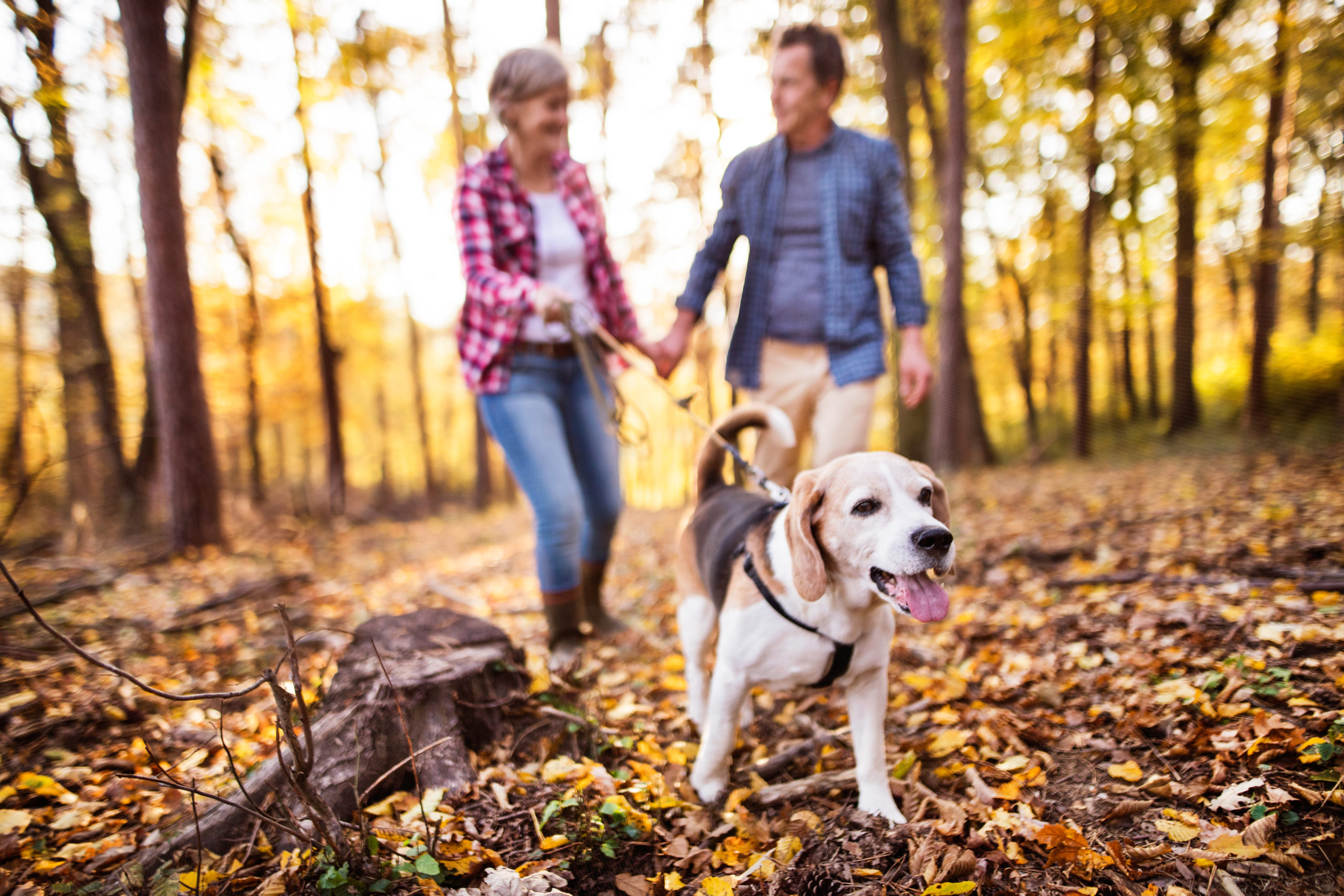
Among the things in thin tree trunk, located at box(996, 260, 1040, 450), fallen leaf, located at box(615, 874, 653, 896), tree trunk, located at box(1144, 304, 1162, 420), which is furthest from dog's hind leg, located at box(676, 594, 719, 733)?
thin tree trunk, located at box(996, 260, 1040, 450)

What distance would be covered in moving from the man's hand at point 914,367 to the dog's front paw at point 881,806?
63.7 inches

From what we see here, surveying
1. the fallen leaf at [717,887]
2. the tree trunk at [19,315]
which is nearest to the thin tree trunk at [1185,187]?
the fallen leaf at [717,887]

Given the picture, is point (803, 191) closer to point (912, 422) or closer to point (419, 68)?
point (912, 422)

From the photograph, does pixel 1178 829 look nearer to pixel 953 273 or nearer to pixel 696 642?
pixel 696 642

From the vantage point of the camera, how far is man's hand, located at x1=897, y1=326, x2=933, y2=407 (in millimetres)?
3109

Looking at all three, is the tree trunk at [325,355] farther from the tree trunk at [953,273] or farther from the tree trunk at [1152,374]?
the tree trunk at [1152,374]

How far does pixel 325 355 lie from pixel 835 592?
40.2 ft

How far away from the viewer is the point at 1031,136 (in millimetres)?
Result: 14078

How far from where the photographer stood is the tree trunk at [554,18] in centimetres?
→ 873

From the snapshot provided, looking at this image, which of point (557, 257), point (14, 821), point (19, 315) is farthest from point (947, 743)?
point (19, 315)

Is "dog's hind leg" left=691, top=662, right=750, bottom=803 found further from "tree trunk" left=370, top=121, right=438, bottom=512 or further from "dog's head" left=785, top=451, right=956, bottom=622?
"tree trunk" left=370, top=121, right=438, bottom=512

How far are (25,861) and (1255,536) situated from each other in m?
6.24

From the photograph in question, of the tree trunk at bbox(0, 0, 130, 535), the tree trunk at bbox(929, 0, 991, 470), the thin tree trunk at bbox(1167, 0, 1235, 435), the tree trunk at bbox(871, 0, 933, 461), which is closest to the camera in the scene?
the tree trunk at bbox(0, 0, 130, 535)

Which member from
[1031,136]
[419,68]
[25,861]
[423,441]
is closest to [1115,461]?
[1031,136]
